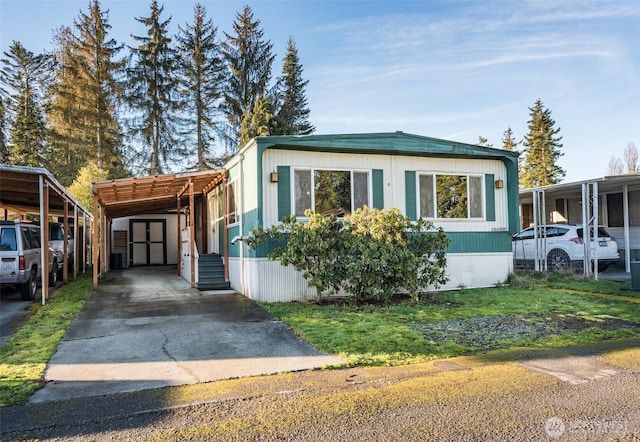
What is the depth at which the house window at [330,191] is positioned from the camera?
990 centimetres

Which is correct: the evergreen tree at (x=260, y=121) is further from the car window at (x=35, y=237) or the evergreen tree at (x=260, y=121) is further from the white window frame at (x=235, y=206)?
the car window at (x=35, y=237)

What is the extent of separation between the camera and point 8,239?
9656 millimetres

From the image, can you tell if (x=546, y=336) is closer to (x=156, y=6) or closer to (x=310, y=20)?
(x=310, y=20)

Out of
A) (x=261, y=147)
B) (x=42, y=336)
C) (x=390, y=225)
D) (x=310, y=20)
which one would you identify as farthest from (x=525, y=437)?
(x=310, y=20)

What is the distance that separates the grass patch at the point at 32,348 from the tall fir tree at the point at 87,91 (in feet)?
58.5

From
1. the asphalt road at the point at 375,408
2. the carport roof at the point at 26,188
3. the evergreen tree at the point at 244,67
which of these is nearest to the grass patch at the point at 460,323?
the asphalt road at the point at 375,408

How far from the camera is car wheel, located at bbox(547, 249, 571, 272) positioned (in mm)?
13305

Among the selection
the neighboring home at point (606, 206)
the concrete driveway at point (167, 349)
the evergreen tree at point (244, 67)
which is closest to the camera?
the concrete driveway at point (167, 349)

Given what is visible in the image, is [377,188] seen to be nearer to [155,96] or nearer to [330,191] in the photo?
[330,191]

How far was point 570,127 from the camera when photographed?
33688 mm

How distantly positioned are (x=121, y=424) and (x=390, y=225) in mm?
6026

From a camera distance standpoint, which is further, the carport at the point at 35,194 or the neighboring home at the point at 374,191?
the neighboring home at the point at 374,191

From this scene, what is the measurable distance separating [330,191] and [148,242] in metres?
15.4

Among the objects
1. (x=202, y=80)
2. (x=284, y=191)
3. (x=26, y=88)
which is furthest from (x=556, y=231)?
(x=26, y=88)
